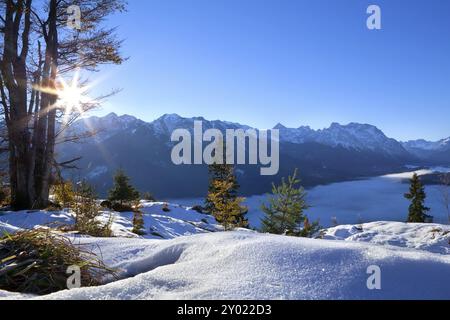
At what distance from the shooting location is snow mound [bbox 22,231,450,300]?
4.25 ft

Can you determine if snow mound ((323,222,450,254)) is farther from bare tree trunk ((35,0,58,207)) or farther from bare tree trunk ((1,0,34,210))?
bare tree trunk ((1,0,34,210))

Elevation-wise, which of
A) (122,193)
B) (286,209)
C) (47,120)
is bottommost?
(286,209)

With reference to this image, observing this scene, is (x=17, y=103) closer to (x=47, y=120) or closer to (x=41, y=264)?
(x=47, y=120)

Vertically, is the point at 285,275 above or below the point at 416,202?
above

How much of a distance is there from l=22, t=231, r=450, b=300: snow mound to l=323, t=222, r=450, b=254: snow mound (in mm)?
10931

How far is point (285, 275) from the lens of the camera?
1.44 meters

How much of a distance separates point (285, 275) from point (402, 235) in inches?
550

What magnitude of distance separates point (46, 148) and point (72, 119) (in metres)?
1.17

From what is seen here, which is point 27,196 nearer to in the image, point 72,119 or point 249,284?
point 72,119

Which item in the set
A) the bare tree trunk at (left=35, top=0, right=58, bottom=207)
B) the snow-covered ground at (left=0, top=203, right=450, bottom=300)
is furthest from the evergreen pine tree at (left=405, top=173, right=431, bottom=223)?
the snow-covered ground at (left=0, top=203, right=450, bottom=300)

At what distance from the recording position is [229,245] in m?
1.94

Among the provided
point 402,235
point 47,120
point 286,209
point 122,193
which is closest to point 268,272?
point 47,120

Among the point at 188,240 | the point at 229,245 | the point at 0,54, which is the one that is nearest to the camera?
the point at 229,245
